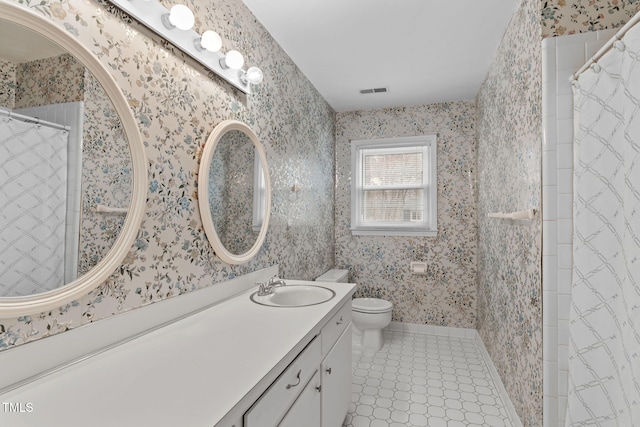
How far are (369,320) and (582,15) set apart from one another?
2440 mm

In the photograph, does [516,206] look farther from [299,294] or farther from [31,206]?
[31,206]

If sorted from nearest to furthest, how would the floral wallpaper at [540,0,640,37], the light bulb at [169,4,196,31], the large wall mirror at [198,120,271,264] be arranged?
1. the light bulb at [169,4,196,31]
2. the floral wallpaper at [540,0,640,37]
3. the large wall mirror at [198,120,271,264]

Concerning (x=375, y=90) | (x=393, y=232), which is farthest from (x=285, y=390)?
(x=375, y=90)

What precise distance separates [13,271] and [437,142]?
11.0ft

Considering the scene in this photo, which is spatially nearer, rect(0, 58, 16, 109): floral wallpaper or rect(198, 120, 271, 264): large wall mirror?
rect(0, 58, 16, 109): floral wallpaper

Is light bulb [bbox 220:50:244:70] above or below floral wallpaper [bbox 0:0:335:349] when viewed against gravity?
above

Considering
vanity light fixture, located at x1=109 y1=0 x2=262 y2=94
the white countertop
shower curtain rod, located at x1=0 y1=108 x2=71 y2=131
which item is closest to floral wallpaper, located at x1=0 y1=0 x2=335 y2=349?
vanity light fixture, located at x1=109 y1=0 x2=262 y2=94

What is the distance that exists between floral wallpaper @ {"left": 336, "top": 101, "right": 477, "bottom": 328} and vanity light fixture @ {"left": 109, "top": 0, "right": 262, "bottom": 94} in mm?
2097

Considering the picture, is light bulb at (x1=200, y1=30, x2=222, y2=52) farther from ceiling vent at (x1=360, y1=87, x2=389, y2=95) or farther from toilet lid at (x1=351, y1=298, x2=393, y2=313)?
toilet lid at (x1=351, y1=298, x2=393, y2=313)

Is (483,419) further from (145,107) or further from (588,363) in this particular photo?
(145,107)

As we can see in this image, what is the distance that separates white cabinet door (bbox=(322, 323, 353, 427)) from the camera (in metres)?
1.47

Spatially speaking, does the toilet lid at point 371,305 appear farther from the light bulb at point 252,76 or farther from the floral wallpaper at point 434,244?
the light bulb at point 252,76

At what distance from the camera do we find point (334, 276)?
3133 mm

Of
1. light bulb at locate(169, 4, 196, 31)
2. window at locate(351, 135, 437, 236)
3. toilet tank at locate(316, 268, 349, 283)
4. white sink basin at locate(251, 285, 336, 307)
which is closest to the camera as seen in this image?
light bulb at locate(169, 4, 196, 31)
